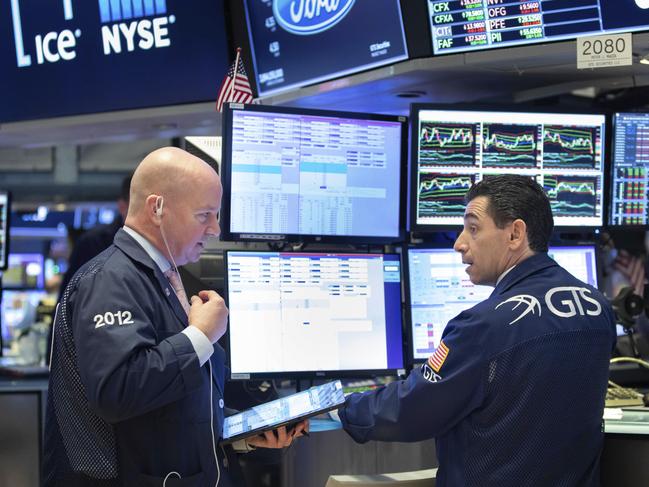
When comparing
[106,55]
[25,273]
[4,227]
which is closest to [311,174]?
[106,55]

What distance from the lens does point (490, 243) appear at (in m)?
2.61

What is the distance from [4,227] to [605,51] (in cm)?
367

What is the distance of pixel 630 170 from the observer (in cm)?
379

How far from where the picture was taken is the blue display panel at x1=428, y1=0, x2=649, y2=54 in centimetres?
359

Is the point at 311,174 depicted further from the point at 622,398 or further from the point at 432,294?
the point at 622,398

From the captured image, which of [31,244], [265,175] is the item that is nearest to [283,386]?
[265,175]

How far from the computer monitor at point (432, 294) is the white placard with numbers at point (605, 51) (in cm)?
72

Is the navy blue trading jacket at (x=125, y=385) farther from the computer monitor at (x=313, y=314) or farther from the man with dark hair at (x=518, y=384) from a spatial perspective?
the computer monitor at (x=313, y=314)

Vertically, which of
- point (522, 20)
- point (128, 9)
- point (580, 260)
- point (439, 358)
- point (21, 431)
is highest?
point (128, 9)

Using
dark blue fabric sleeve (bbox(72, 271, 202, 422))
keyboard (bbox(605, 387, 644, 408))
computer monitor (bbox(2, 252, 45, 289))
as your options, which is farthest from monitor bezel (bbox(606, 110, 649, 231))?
computer monitor (bbox(2, 252, 45, 289))

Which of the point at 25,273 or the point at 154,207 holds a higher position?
the point at 154,207

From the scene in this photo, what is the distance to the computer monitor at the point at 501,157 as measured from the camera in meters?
3.63

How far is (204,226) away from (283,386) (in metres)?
1.59

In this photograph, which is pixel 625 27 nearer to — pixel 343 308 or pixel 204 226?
pixel 343 308
